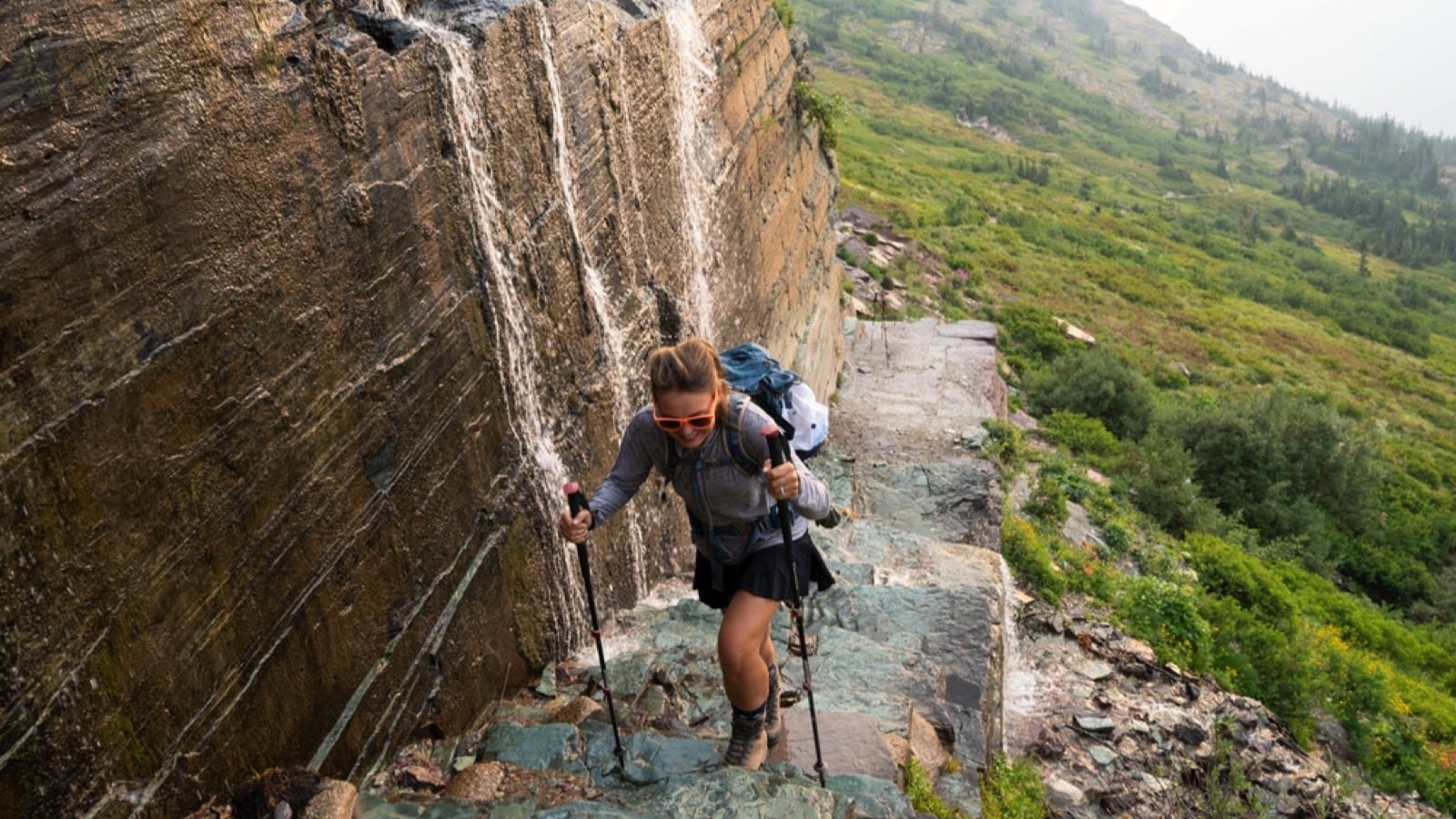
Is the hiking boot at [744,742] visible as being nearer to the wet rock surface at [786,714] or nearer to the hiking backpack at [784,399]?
the wet rock surface at [786,714]

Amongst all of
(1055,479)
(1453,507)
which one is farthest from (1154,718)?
(1453,507)

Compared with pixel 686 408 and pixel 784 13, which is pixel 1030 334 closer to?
pixel 784 13

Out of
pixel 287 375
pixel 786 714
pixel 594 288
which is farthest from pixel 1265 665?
pixel 287 375

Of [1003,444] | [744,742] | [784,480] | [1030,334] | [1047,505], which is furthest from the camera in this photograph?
[1030,334]

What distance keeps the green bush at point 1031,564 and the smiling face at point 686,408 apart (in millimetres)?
10666

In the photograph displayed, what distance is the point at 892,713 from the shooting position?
687 cm

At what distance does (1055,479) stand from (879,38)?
110324 mm

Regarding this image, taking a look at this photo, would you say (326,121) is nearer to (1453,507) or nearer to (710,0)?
(710,0)

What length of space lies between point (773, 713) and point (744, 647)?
80cm

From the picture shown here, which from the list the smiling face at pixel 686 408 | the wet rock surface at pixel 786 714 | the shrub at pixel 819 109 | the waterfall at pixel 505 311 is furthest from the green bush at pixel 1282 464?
the smiling face at pixel 686 408

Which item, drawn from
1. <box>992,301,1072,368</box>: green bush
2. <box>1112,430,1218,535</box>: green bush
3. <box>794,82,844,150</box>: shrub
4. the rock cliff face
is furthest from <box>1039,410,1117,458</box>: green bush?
the rock cliff face

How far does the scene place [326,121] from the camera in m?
4.68

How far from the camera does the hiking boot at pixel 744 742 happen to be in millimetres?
5316

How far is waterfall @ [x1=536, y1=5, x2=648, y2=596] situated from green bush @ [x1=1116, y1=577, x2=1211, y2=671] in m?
8.45
